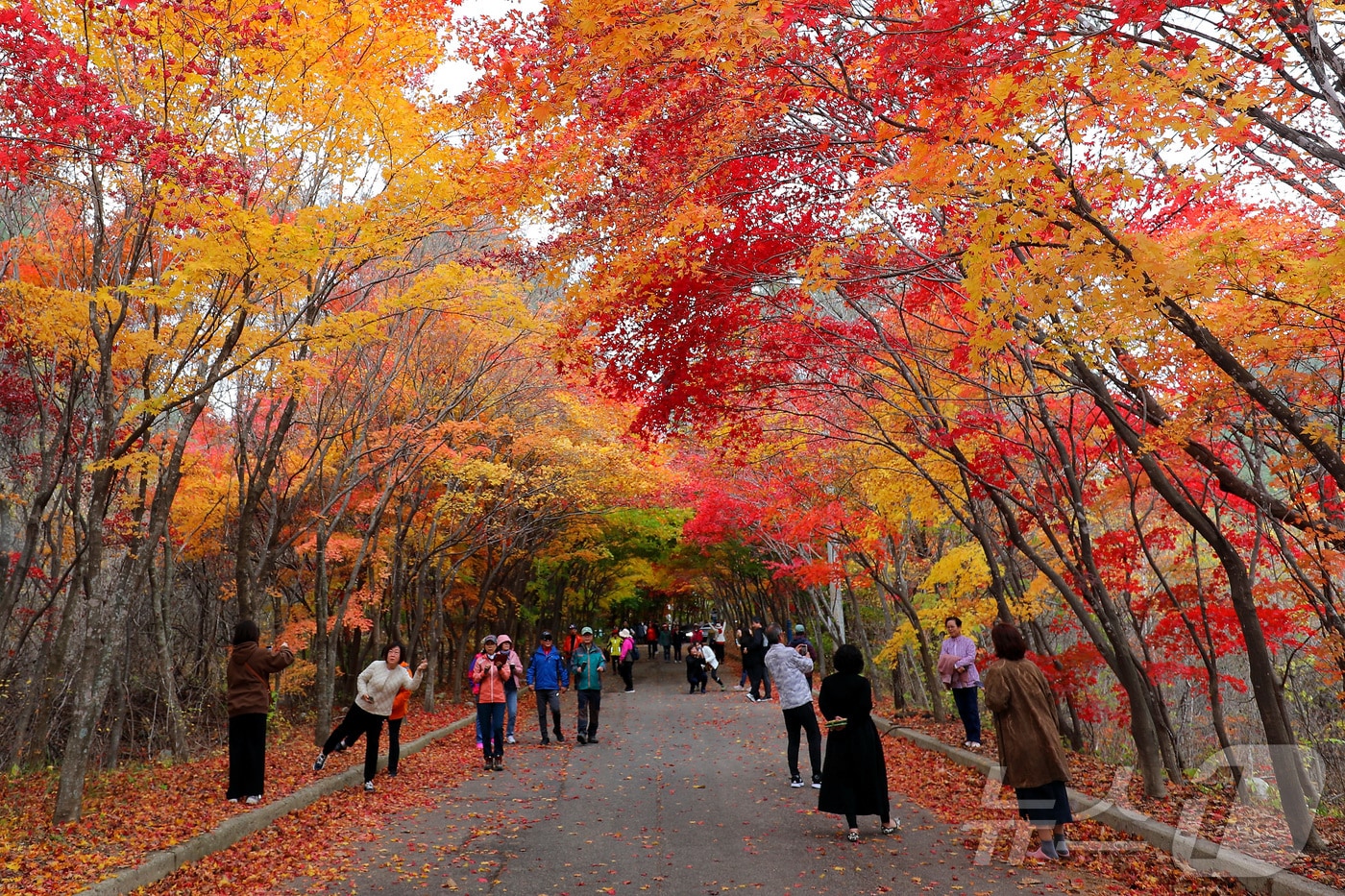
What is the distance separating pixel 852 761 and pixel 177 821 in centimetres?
555

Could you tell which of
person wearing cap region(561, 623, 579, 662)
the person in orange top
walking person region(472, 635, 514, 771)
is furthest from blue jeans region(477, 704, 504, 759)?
person wearing cap region(561, 623, 579, 662)

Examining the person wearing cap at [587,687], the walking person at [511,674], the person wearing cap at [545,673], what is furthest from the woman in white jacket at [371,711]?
the person wearing cap at [587,687]

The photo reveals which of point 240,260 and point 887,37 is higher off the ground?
point 887,37

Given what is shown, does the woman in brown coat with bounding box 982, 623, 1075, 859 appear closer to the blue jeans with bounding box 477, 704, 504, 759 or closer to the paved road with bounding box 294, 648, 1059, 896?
the paved road with bounding box 294, 648, 1059, 896

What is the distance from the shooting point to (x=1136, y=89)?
14.8ft

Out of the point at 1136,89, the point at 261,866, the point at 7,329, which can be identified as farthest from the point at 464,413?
the point at 1136,89

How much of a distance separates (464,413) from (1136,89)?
11.6 meters

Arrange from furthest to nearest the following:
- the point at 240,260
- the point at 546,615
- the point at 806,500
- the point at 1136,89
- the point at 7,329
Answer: the point at 546,615
the point at 806,500
the point at 7,329
the point at 240,260
the point at 1136,89

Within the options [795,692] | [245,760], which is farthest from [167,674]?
[795,692]

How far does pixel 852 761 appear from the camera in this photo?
Result: 681cm

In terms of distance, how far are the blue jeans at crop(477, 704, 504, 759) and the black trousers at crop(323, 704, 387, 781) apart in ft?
6.04

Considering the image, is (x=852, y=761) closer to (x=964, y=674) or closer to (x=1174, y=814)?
(x=1174, y=814)

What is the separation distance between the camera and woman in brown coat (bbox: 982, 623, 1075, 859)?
5949 mm

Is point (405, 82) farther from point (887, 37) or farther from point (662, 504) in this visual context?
point (662, 504)
